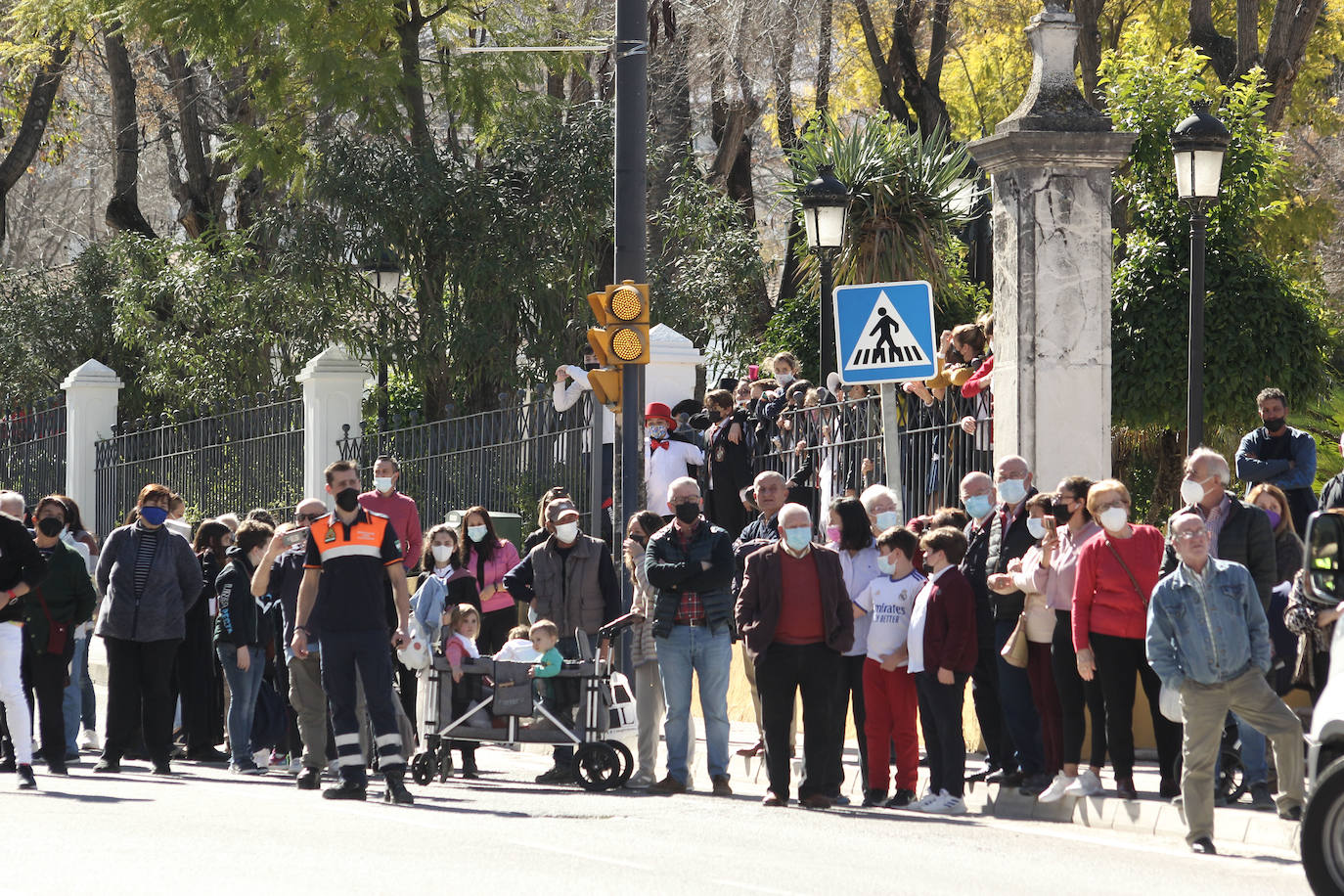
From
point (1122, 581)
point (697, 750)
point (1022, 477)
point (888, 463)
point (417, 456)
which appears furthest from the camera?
point (417, 456)

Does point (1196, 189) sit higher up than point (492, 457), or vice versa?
point (1196, 189)

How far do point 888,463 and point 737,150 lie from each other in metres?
18.4

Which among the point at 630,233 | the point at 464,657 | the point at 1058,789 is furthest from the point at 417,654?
the point at 1058,789

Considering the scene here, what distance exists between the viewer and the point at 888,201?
21.8m

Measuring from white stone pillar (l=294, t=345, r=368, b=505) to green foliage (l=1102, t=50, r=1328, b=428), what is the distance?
313 inches

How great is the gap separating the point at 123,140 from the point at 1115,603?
23.5 meters

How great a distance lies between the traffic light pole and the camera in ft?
46.6

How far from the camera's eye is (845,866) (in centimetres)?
878

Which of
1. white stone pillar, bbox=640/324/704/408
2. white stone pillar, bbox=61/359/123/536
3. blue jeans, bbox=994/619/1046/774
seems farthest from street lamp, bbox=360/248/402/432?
blue jeans, bbox=994/619/1046/774

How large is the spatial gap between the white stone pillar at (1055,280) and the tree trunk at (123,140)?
18.3m

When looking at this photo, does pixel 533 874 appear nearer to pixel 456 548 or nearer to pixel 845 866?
pixel 845 866

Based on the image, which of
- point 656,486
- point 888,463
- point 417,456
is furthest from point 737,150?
point 888,463

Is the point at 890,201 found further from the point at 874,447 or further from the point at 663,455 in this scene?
the point at 874,447

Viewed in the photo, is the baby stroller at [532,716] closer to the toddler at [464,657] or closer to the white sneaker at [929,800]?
the toddler at [464,657]
